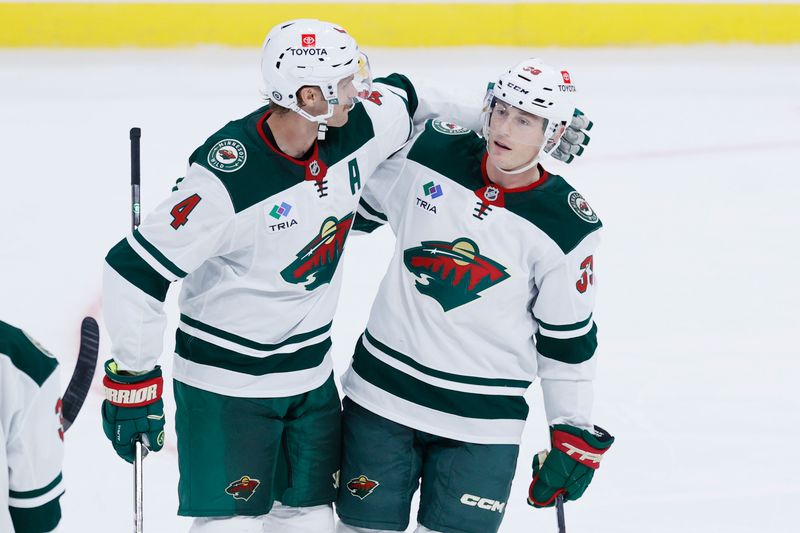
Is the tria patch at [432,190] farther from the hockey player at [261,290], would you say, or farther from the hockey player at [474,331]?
the hockey player at [261,290]

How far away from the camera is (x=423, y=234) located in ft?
7.34

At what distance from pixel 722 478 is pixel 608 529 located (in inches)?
16.5

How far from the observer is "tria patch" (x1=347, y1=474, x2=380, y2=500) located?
7.51 feet

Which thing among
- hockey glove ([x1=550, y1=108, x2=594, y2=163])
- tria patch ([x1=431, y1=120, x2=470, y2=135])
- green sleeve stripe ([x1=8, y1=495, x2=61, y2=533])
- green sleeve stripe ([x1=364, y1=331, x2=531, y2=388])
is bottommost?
green sleeve stripe ([x1=364, y1=331, x2=531, y2=388])

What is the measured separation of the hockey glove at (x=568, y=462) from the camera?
7.39ft

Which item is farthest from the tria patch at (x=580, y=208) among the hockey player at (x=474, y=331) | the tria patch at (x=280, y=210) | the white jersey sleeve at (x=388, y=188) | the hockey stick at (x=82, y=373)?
the hockey stick at (x=82, y=373)

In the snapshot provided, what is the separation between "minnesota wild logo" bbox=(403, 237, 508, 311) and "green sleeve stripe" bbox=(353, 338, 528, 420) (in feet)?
0.57

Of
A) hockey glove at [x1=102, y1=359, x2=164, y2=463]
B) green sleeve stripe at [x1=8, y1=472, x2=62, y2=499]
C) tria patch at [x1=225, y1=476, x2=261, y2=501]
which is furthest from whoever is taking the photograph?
tria patch at [x1=225, y1=476, x2=261, y2=501]

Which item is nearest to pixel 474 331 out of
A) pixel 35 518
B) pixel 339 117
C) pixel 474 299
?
pixel 474 299

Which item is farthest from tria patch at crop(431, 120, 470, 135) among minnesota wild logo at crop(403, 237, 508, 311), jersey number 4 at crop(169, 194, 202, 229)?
jersey number 4 at crop(169, 194, 202, 229)

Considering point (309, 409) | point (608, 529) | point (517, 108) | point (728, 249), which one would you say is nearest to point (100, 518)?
point (309, 409)

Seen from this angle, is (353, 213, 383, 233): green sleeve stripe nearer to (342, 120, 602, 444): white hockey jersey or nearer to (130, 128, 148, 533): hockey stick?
(342, 120, 602, 444): white hockey jersey

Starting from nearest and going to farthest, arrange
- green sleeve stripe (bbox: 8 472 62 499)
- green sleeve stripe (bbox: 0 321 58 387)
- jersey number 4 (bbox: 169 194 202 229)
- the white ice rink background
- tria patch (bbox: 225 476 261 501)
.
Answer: green sleeve stripe (bbox: 0 321 58 387)
green sleeve stripe (bbox: 8 472 62 499)
jersey number 4 (bbox: 169 194 202 229)
tria patch (bbox: 225 476 261 501)
the white ice rink background

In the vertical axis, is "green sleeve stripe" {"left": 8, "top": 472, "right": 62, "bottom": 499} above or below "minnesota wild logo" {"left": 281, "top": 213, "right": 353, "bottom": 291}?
below
